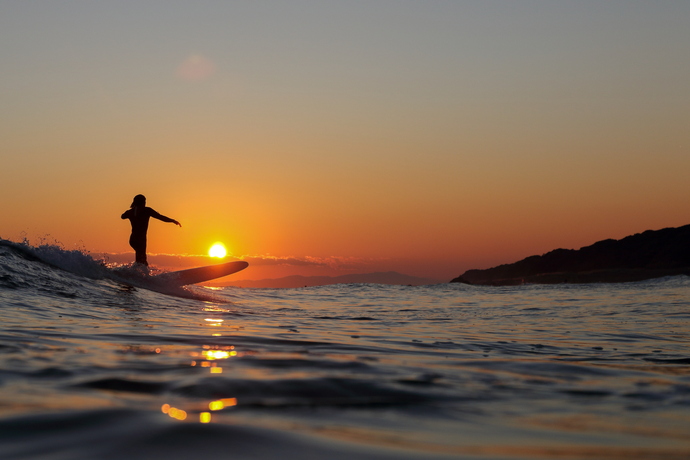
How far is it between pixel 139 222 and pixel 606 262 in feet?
230

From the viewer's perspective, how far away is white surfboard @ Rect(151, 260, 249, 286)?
43.4 feet

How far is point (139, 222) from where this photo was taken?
13359 mm

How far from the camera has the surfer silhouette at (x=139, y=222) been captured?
43.8 feet

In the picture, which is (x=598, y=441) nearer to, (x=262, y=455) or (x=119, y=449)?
(x=262, y=455)

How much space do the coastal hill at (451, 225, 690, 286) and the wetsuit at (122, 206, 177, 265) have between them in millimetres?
51683

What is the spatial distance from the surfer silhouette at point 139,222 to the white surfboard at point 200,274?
895 mm

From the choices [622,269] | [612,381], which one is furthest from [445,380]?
[622,269]

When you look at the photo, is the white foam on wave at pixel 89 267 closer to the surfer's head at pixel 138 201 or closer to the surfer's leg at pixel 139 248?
the surfer's leg at pixel 139 248

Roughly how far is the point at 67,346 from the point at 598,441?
367 centimetres

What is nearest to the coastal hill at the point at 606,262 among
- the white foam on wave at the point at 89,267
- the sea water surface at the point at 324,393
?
the white foam on wave at the point at 89,267

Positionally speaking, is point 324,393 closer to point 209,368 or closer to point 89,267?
point 209,368

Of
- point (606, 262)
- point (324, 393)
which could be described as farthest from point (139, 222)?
point (606, 262)

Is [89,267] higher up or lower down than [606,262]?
lower down

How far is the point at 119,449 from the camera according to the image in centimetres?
178
